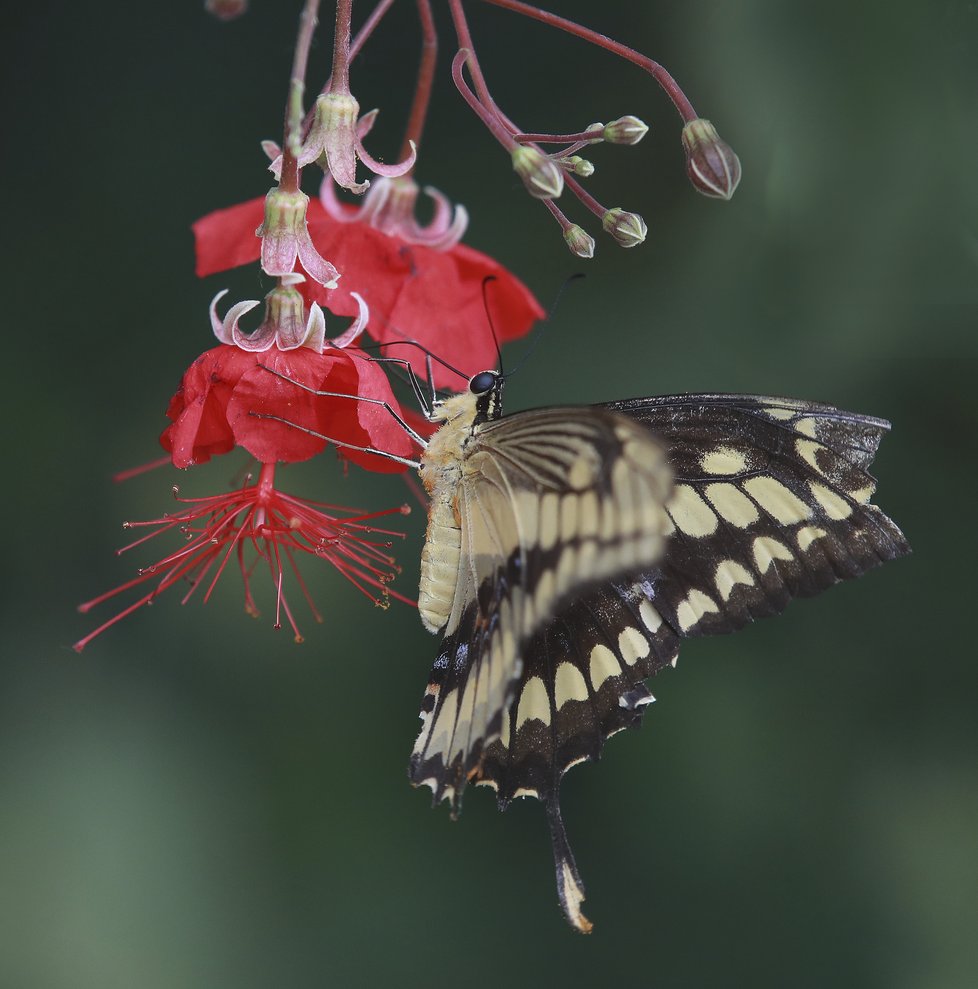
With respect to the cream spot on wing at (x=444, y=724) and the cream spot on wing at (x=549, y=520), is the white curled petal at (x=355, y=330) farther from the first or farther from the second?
the cream spot on wing at (x=444, y=724)

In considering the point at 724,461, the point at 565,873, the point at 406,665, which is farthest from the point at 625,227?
the point at 406,665

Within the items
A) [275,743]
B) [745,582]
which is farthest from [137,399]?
[745,582]

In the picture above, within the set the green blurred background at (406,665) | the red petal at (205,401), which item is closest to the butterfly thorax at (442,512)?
the red petal at (205,401)

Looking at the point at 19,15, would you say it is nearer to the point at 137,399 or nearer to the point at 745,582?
the point at 137,399

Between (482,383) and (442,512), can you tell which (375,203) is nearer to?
(482,383)

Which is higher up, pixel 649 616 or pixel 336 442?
pixel 336 442

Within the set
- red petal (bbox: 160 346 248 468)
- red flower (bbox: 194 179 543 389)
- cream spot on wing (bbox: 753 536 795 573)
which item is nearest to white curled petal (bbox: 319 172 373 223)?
→ red flower (bbox: 194 179 543 389)

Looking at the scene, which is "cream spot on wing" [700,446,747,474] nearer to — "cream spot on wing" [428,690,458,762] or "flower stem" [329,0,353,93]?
"cream spot on wing" [428,690,458,762]
